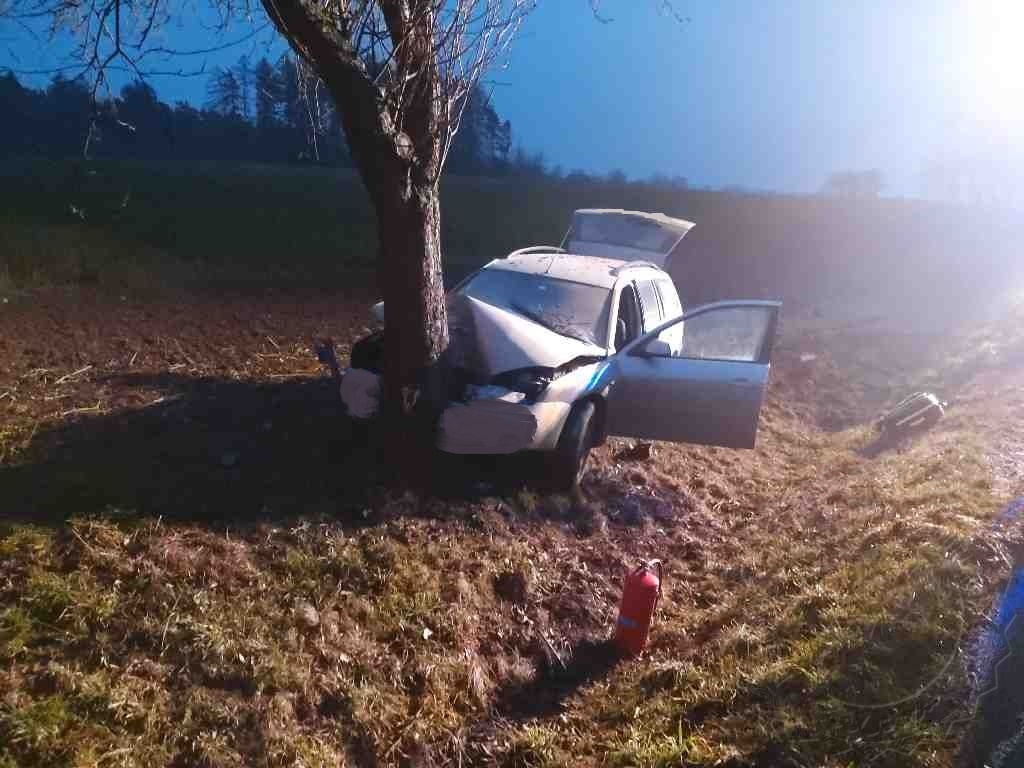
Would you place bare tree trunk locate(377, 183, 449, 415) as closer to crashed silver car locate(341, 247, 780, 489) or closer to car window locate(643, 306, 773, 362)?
crashed silver car locate(341, 247, 780, 489)

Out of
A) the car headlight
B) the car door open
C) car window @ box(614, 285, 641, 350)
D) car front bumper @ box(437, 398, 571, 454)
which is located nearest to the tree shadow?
car front bumper @ box(437, 398, 571, 454)

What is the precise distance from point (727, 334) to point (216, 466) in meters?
4.25

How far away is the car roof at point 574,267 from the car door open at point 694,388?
34.6 inches

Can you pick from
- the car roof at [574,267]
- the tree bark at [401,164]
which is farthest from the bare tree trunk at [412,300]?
the car roof at [574,267]

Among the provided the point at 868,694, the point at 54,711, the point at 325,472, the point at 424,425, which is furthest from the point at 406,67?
the point at 868,694

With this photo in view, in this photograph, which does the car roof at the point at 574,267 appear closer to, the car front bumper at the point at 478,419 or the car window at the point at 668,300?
the car window at the point at 668,300

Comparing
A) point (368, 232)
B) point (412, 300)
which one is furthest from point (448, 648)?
point (368, 232)

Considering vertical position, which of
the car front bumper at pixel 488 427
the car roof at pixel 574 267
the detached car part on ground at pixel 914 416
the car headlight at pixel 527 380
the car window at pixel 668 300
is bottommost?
the detached car part on ground at pixel 914 416

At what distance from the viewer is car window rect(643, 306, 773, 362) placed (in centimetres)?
672

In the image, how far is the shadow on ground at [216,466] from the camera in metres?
4.72

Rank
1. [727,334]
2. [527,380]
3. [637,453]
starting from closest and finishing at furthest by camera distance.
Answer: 1. [527,380]
2. [727,334]
3. [637,453]

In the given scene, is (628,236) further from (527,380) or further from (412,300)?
(412,300)

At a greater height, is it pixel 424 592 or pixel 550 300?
pixel 550 300

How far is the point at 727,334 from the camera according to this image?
22.6 ft
